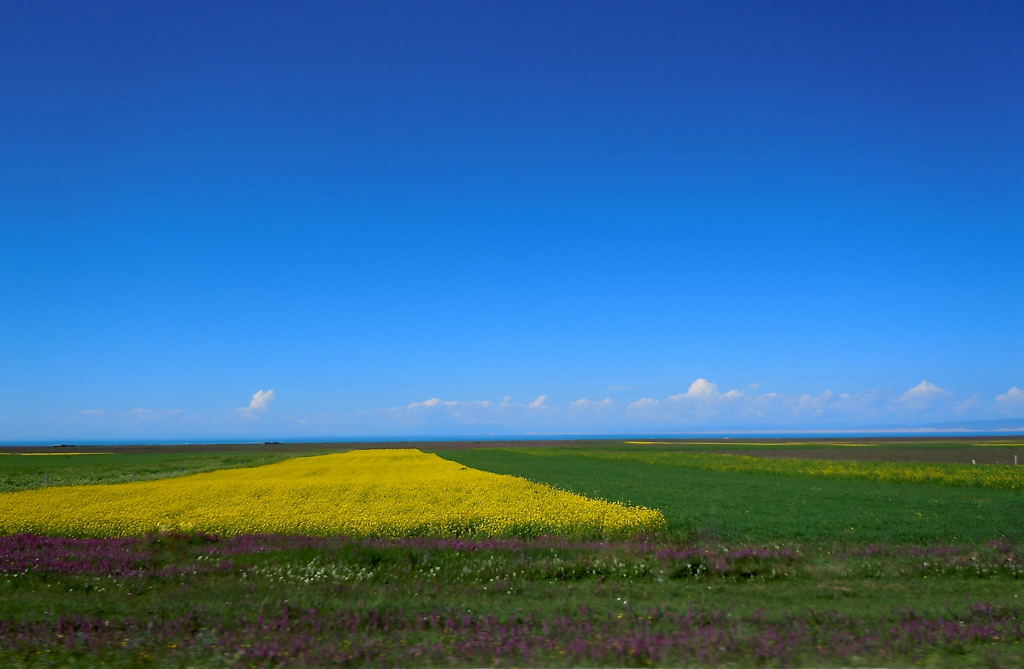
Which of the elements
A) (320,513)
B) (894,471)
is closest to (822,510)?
(320,513)

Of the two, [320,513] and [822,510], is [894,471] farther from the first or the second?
[320,513]

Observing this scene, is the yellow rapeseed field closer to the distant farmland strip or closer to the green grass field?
the green grass field

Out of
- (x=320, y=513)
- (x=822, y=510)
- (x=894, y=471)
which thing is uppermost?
(x=320, y=513)

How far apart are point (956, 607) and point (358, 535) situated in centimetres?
1331

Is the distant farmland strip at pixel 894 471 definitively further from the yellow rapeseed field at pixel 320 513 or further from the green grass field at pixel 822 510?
the yellow rapeseed field at pixel 320 513

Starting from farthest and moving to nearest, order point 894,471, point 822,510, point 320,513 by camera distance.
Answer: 1. point 894,471
2. point 822,510
3. point 320,513

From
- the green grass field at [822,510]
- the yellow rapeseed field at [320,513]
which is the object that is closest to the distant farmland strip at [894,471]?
the green grass field at [822,510]

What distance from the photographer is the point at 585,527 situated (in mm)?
16875

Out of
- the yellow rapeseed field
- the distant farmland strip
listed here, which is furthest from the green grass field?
the distant farmland strip

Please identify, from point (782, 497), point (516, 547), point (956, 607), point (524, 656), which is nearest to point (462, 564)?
point (516, 547)

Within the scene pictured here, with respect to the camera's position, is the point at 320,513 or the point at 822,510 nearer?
the point at 320,513

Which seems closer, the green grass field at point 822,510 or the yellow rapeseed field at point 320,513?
the green grass field at point 822,510

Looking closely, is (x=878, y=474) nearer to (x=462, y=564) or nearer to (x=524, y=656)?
(x=462, y=564)

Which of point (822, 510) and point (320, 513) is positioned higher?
point (320, 513)
